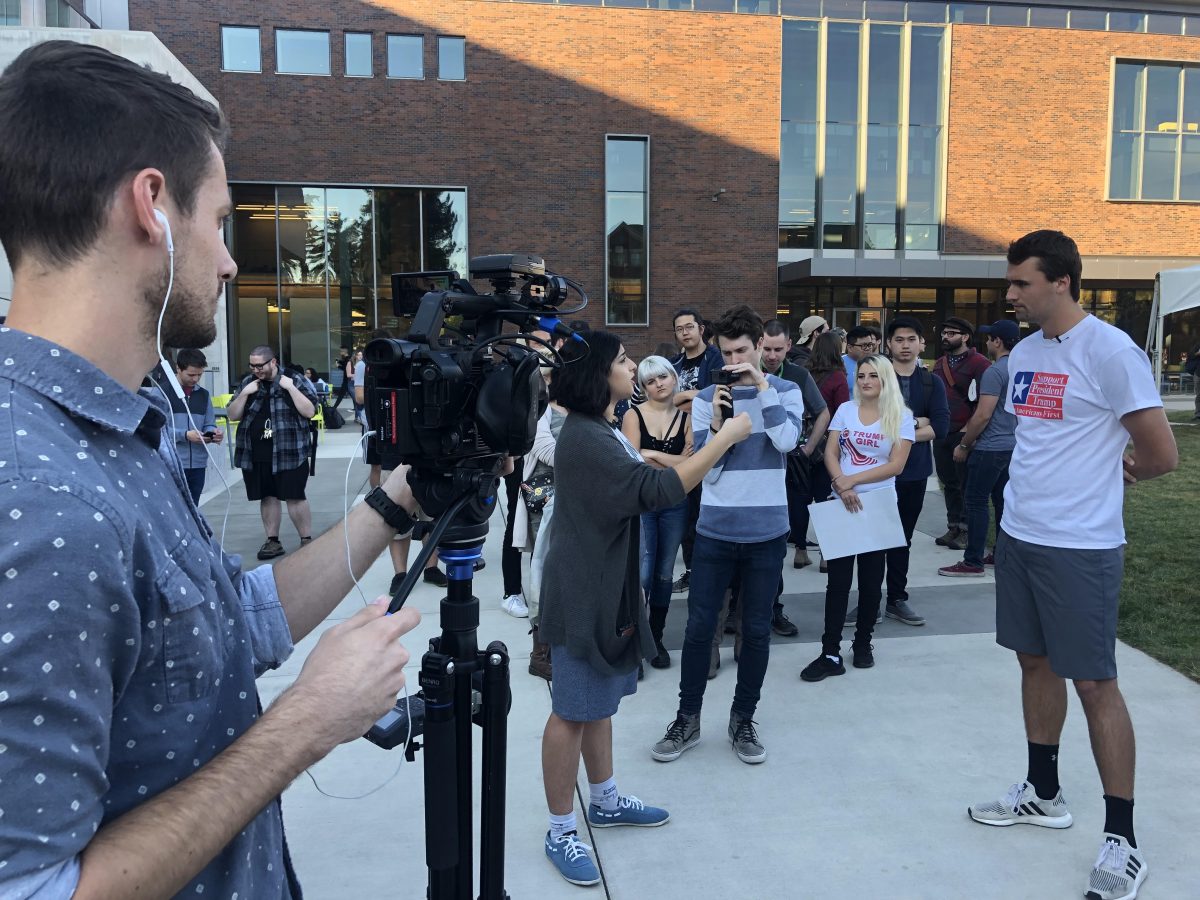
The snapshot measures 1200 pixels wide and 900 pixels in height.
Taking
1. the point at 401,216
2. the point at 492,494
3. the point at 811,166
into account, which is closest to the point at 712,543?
the point at 492,494

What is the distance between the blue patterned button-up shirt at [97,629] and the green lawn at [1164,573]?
5.16 meters

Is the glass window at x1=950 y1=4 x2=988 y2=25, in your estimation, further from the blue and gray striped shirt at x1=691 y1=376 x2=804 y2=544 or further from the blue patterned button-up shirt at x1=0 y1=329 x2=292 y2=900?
the blue patterned button-up shirt at x1=0 y1=329 x2=292 y2=900

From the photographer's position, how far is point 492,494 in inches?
70.9

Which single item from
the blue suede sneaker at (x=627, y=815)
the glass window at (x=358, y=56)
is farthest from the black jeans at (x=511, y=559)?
the glass window at (x=358, y=56)

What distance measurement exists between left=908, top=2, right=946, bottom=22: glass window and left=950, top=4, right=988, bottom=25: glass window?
30 cm

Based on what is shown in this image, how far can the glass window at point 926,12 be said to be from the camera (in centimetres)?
2438

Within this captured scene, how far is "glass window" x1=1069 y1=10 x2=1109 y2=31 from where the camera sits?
2520cm

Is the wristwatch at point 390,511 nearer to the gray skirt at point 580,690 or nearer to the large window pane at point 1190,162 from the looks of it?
the gray skirt at point 580,690

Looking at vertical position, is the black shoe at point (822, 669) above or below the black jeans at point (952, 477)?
below

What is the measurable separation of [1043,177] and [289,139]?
70.0ft

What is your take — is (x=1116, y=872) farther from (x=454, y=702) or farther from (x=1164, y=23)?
(x=1164, y=23)

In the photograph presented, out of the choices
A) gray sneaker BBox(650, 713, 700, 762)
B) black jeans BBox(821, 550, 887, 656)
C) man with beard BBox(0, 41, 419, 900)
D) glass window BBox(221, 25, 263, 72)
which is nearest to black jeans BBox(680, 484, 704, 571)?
black jeans BBox(821, 550, 887, 656)

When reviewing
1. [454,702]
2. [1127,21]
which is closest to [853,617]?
[454,702]

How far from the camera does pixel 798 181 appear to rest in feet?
79.4
